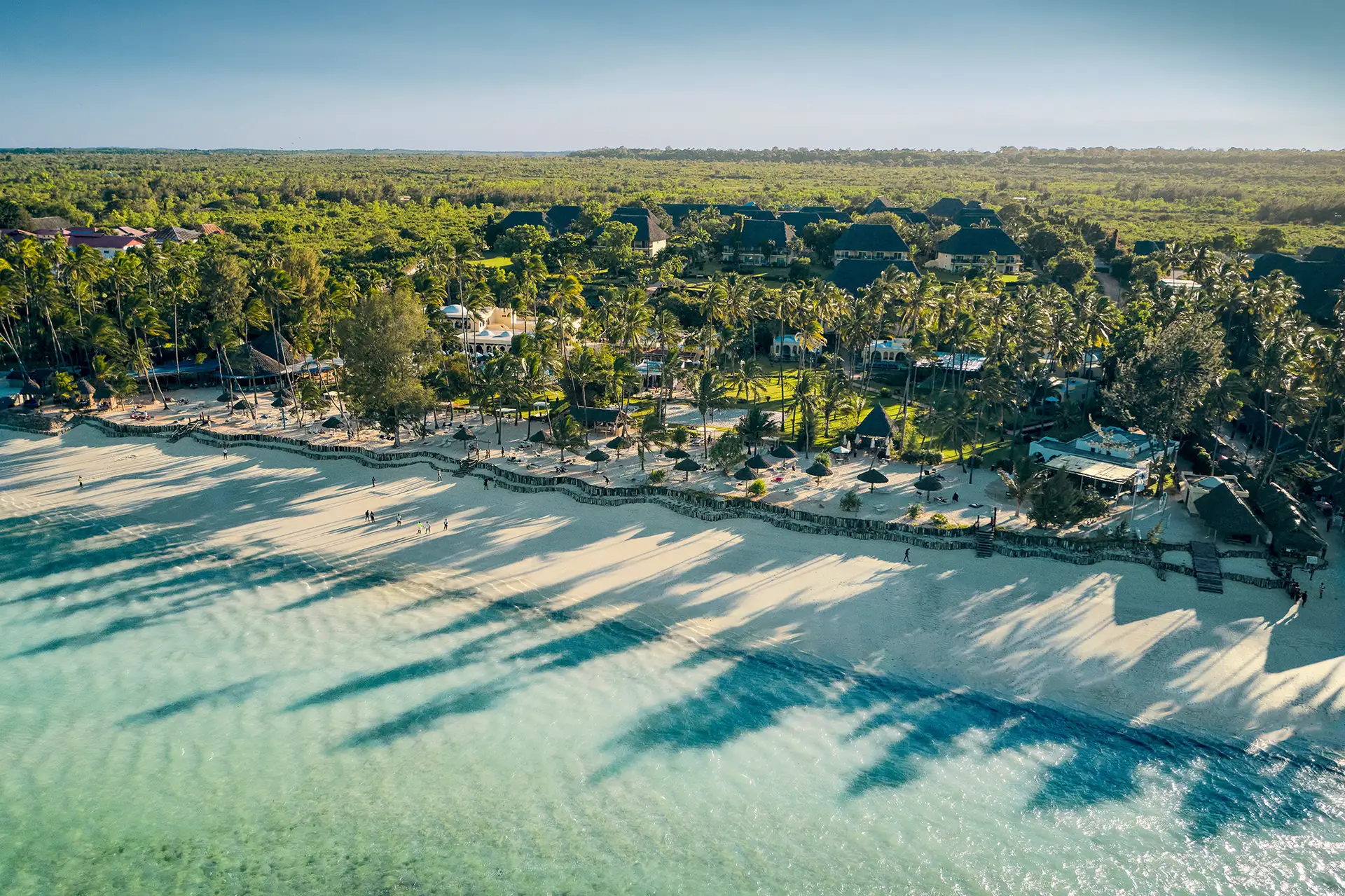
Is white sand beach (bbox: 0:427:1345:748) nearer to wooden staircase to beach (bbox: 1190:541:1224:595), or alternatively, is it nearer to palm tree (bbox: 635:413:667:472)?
wooden staircase to beach (bbox: 1190:541:1224:595)

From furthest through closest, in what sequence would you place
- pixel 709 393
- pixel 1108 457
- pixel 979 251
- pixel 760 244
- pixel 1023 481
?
pixel 760 244, pixel 979 251, pixel 709 393, pixel 1108 457, pixel 1023 481

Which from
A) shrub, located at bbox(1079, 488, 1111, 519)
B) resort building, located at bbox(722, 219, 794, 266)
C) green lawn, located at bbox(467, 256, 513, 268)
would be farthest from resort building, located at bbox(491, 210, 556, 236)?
shrub, located at bbox(1079, 488, 1111, 519)

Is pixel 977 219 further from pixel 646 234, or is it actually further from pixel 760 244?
pixel 646 234

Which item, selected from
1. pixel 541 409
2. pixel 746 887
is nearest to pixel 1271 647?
pixel 746 887

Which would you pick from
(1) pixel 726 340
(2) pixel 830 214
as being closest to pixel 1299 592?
(1) pixel 726 340

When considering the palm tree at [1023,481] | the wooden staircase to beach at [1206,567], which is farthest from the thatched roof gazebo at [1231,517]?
the palm tree at [1023,481]
